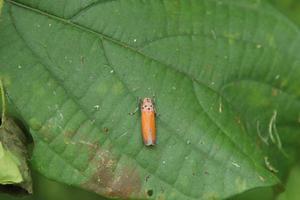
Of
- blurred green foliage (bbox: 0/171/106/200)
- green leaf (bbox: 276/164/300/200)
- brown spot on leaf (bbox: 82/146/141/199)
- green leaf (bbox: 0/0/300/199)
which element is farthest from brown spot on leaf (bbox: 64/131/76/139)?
green leaf (bbox: 276/164/300/200)

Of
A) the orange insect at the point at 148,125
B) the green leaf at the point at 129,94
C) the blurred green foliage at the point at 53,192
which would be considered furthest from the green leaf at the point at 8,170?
the blurred green foliage at the point at 53,192

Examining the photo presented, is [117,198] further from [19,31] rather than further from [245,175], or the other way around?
[19,31]

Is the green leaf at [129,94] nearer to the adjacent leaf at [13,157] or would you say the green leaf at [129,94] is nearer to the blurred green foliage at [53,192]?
the adjacent leaf at [13,157]

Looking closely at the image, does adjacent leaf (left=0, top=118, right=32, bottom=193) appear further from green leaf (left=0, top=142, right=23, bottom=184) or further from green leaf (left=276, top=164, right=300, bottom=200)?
green leaf (left=276, top=164, right=300, bottom=200)

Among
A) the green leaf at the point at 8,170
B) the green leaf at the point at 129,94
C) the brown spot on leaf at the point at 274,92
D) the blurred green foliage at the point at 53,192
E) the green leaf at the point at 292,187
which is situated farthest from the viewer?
the green leaf at the point at 292,187

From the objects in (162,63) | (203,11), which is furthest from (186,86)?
(203,11)

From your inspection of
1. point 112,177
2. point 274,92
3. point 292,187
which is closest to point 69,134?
point 112,177

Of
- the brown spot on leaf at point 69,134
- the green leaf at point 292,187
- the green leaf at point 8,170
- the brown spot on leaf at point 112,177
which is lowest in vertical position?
the green leaf at point 292,187
